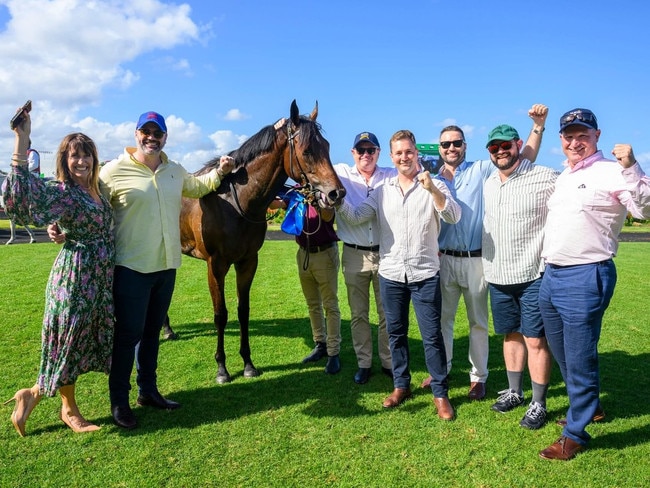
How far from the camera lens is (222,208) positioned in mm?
4547

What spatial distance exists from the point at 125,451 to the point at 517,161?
139 inches

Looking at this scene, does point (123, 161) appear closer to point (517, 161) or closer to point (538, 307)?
point (517, 161)

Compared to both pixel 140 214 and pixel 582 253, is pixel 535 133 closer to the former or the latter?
pixel 582 253

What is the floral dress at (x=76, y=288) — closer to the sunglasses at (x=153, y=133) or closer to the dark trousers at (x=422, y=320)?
the sunglasses at (x=153, y=133)

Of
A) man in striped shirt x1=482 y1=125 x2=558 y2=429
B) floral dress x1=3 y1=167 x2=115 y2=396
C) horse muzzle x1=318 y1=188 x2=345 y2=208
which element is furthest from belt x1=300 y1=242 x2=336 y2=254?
floral dress x1=3 y1=167 x2=115 y2=396

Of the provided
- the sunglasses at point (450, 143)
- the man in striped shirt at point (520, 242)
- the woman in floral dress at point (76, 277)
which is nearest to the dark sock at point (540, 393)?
the man in striped shirt at point (520, 242)

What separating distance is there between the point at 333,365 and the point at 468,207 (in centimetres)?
208

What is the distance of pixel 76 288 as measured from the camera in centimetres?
325

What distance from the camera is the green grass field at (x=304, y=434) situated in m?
2.92

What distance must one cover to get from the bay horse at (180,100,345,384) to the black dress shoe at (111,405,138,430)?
1.02 meters

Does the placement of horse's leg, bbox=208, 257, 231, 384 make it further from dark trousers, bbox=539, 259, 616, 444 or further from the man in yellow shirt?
dark trousers, bbox=539, 259, 616, 444

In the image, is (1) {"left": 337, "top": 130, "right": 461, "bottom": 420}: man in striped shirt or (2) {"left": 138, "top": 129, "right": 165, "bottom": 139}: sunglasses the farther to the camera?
(1) {"left": 337, "top": 130, "right": 461, "bottom": 420}: man in striped shirt

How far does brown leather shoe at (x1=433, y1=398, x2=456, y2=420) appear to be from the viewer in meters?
3.68

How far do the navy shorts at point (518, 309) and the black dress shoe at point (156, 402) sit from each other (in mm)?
2747
